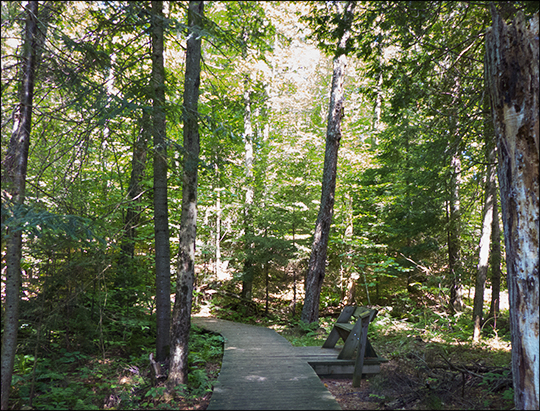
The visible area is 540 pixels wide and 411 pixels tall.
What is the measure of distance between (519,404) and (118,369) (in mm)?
6248

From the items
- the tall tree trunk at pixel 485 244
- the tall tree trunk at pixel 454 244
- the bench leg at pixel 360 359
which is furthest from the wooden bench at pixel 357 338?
the tall tree trunk at pixel 454 244

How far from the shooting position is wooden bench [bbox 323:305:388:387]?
576 cm

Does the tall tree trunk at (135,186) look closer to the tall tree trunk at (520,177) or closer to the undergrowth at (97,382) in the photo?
the undergrowth at (97,382)

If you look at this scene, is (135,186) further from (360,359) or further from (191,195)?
(360,359)

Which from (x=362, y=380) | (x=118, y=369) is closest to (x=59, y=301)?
(x=118, y=369)

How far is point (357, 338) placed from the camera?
629 cm

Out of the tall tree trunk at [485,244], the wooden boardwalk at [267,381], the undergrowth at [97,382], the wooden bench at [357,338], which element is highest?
the tall tree trunk at [485,244]

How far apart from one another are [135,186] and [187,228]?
1.97m

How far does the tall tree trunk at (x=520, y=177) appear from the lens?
138 inches

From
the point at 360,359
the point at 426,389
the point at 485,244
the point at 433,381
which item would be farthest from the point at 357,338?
the point at 485,244

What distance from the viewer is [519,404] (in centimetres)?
356

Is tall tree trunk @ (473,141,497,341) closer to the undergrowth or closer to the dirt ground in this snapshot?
the dirt ground

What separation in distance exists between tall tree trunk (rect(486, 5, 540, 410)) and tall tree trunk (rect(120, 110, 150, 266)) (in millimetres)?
4840

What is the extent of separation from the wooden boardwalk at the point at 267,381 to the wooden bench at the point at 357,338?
79 centimetres
